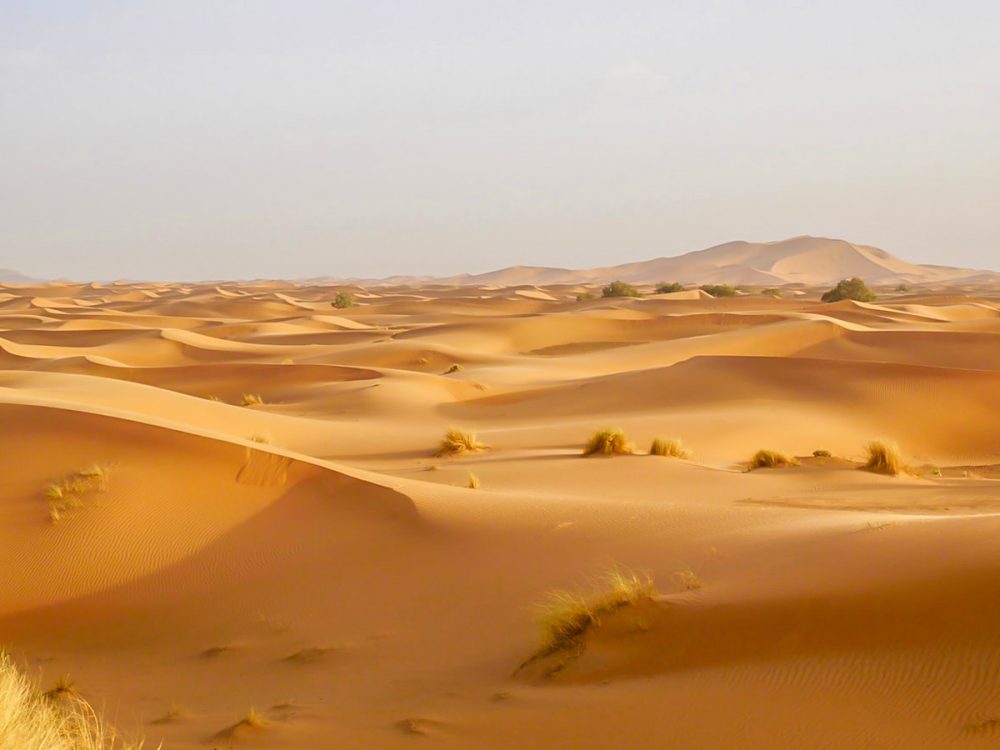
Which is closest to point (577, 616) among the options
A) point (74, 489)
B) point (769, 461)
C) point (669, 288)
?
point (74, 489)

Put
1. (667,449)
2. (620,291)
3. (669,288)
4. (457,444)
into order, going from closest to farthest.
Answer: (667,449), (457,444), (620,291), (669,288)

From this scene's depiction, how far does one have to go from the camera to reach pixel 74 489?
9461 mm

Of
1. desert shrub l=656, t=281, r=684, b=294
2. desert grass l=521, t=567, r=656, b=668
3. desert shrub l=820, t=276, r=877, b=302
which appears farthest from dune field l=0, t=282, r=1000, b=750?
desert shrub l=656, t=281, r=684, b=294

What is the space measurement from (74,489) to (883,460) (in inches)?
338

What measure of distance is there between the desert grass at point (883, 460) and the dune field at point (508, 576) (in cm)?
33

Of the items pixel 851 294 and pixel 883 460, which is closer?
pixel 883 460

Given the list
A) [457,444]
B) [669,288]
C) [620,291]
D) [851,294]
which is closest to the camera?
[457,444]

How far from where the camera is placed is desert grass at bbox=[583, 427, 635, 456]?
13.2 m

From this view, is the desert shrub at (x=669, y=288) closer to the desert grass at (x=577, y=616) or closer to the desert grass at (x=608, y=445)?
the desert grass at (x=608, y=445)

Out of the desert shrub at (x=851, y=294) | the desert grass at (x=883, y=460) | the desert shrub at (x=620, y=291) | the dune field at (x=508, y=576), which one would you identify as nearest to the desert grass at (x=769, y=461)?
the dune field at (x=508, y=576)

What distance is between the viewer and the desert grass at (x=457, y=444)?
14.0 metres

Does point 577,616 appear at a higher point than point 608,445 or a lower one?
higher

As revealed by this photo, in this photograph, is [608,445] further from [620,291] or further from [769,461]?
[620,291]

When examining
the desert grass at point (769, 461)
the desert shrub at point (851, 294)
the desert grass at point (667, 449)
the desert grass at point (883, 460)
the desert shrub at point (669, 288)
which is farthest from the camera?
the desert shrub at point (669, 288)
